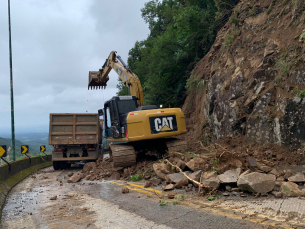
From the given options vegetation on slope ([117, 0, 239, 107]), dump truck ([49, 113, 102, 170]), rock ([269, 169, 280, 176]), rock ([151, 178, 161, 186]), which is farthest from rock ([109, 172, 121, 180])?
vegetation on slope ([117, 0, 239, 107])

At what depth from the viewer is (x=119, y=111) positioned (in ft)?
39.7

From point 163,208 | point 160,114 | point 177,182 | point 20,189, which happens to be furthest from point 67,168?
point 163,208

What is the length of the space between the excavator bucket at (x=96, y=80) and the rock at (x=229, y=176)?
11.9m

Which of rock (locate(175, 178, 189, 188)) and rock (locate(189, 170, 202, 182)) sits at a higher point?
rock (locate(189, 170, 202, 182))

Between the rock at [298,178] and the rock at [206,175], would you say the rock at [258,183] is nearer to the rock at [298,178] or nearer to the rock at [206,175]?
the rock at [298,178]

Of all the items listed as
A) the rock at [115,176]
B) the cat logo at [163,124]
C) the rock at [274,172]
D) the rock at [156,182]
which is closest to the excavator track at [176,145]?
the cat logo at [163,124]

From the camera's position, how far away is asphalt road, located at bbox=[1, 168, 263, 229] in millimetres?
5108

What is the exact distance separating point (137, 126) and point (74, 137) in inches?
223

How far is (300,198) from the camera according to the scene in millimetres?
5660

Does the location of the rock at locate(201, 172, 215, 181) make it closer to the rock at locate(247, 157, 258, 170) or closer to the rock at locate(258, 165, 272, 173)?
the rock at locate(247, 157, 258, 170)

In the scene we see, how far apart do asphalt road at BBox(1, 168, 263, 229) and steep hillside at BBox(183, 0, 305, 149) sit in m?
4.33

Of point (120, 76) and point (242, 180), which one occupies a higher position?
point (120, 76)

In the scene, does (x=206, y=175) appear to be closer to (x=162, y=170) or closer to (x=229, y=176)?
(x=229, y=176)

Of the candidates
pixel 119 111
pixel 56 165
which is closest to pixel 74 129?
pixel 56 165
